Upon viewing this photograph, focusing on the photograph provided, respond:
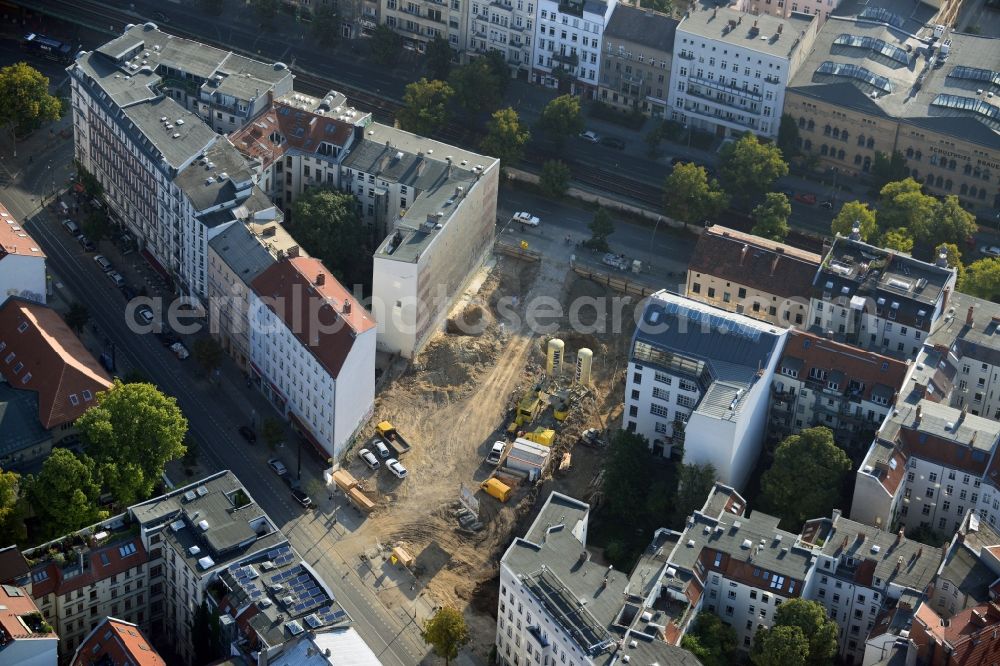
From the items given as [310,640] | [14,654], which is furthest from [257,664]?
[14,654]

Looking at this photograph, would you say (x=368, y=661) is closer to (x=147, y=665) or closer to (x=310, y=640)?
(x=310, y=640)

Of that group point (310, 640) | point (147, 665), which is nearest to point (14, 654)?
point (147, 665)

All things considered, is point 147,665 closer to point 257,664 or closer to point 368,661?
point 257,664

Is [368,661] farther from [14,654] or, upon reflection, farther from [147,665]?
[14,654]

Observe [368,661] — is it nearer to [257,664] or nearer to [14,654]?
Answer: [257,664]
